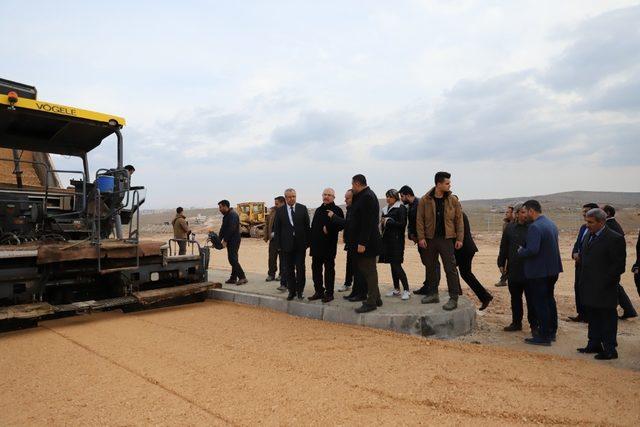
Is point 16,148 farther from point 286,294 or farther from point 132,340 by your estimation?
point 286,294

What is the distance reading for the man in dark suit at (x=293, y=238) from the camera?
7.13 meters

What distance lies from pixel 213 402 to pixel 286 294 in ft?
13.9

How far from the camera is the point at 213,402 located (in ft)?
11.5

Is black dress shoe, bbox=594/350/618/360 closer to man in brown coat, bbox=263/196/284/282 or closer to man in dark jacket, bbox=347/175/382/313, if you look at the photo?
man in dark jacket, bbox=347/175/382/313

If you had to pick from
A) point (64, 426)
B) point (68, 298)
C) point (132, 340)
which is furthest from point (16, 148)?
point (64, 426)

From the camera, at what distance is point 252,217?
31.2m

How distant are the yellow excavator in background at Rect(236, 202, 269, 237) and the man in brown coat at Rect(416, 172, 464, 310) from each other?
25.3m

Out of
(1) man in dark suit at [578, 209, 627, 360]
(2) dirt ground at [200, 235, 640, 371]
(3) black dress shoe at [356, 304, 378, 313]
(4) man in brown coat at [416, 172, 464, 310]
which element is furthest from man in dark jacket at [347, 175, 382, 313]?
(1) man in dark suit at [578, 209, 627, 360]

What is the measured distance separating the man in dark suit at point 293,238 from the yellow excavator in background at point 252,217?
23.5 metres

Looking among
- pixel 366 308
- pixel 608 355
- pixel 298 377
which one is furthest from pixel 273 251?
pixel 608 355

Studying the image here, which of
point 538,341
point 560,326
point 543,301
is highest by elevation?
point 543,301

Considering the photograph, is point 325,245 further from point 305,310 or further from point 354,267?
point 305,310

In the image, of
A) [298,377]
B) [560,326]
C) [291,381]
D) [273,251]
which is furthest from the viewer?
[273,251]

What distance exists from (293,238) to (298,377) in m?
3.33
